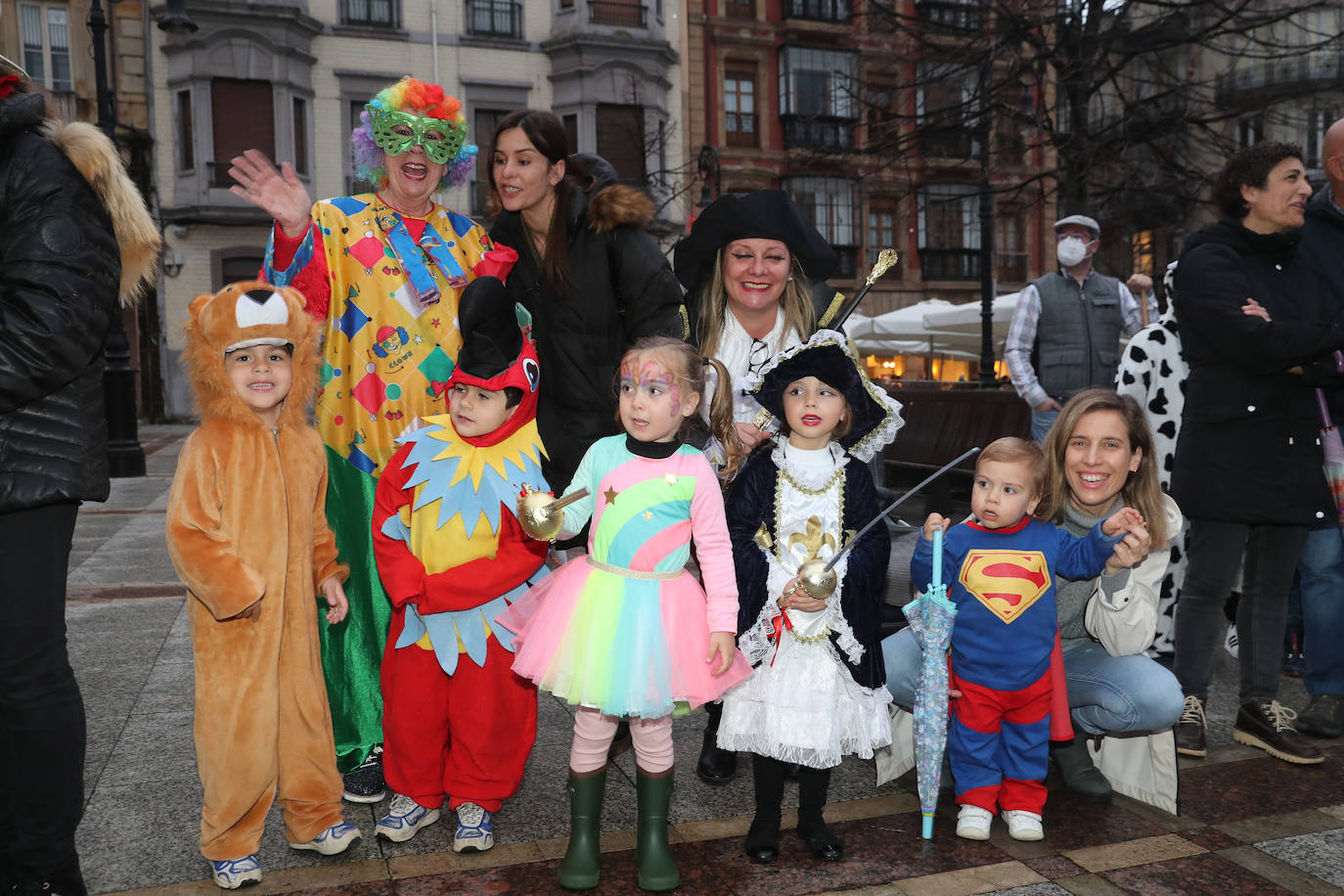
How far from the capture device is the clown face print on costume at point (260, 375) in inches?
119

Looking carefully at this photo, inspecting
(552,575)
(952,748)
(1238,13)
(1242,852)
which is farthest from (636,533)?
(1238,13)

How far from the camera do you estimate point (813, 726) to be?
307 centimetres

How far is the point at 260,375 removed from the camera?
3.04 meters

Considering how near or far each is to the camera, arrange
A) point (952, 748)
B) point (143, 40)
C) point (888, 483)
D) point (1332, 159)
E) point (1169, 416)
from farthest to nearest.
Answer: point (143, 40)
point (888, 483)
point (1169, 416)
point (1332, 159)
point (952, 748)

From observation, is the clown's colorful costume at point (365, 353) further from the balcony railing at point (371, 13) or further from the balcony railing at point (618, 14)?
the balcony railing at point (618, 14)

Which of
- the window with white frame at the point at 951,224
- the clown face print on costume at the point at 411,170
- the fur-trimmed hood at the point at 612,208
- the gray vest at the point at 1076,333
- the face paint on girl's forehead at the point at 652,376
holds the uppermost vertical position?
the window with white frame at the point at 951,224

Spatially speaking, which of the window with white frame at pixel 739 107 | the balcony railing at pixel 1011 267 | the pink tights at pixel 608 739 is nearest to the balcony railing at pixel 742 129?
the window with white frame at pixel 739 107

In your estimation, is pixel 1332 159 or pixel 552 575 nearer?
pixel 552 575

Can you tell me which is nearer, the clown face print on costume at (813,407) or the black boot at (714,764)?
the clown face print on costume at (813,407)

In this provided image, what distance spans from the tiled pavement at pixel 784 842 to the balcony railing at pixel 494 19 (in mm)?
23165

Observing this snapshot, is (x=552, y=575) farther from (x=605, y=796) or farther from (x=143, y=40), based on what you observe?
(x=143, y=40)

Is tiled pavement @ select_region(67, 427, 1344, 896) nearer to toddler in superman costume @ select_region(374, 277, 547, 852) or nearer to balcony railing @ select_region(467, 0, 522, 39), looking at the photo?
toddler in superman costume @ select_region(374, 277, 547, 852)

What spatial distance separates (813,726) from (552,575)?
2.94ft

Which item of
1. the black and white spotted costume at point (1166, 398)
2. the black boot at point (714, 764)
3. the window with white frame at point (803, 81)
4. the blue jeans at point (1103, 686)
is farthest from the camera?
the window with white frame at point (803, 81)
